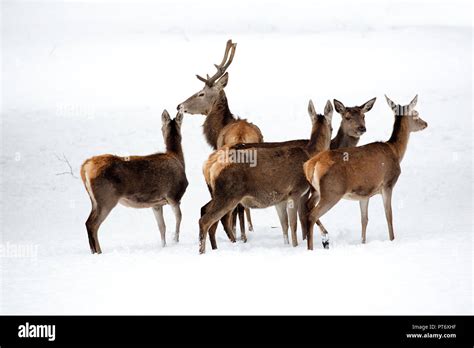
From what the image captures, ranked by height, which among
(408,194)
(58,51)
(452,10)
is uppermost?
(452,10)

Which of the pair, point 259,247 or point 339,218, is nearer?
point 259,247

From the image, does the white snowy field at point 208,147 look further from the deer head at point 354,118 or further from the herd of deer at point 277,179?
the deer head at point 354,118

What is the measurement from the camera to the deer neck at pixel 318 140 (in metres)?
13.0

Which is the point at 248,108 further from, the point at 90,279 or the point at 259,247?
the point at 90,279

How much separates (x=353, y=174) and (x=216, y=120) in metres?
4.44

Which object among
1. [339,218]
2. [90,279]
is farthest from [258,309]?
[339,218]

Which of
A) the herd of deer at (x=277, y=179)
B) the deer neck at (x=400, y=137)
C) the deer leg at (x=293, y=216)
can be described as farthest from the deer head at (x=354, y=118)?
the deer leg at (x=293, y=216)

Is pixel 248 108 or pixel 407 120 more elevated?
pixel 248 108

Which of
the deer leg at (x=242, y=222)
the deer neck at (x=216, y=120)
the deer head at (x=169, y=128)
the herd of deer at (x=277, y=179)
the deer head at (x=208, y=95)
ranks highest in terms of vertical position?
the deer head at (x=208, y=95)

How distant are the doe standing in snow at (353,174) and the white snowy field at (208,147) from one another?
Result: 63cm

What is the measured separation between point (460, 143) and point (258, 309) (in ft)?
41.5

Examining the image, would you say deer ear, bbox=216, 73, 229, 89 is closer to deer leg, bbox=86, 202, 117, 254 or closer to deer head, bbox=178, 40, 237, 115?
deer head, bbox=178, 40, 237, 115

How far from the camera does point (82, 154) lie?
68.1 feet

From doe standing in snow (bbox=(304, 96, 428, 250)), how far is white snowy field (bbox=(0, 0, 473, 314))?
0.63m
